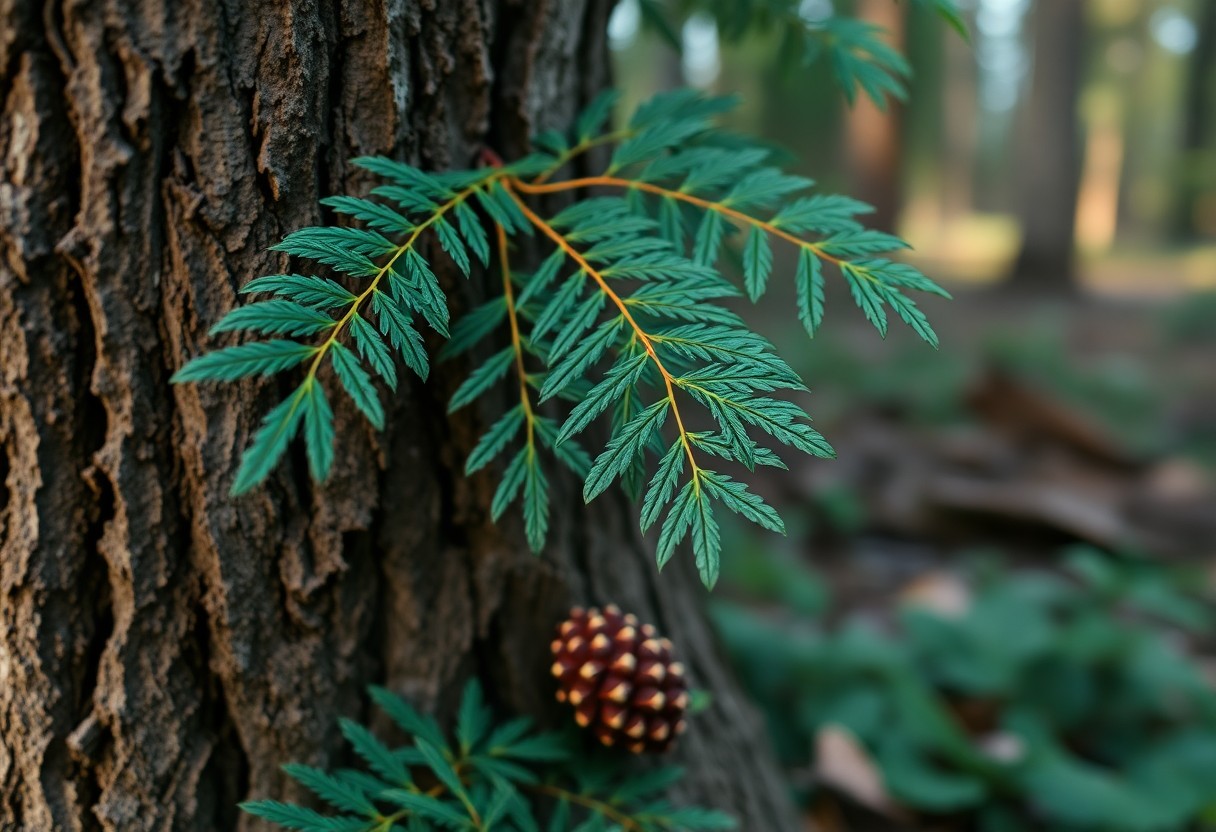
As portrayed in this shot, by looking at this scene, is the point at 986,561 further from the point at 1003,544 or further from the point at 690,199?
the point at 690,199

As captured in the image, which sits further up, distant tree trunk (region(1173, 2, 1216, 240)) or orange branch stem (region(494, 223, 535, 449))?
distant tree trunk (region(1173, 2, 1216, 240))

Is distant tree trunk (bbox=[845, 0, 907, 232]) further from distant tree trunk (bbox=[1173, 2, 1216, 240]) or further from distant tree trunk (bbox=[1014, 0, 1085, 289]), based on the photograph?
distant tree trunk (bbox=[1173, 2, 1216, 240])

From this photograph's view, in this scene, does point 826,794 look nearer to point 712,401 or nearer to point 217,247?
point 712,401

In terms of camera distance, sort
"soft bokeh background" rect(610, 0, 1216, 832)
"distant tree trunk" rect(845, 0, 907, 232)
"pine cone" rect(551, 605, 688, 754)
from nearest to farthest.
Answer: "pine cone" rect(551, 605, 688, 754) < "soft bokeh background" rect(610, 0, 1216, 832) < "distant tree trunk" rect(845, 0, 907, 232)

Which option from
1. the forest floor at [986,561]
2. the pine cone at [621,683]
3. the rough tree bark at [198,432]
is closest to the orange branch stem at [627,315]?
the rough tree bark at [198,432]

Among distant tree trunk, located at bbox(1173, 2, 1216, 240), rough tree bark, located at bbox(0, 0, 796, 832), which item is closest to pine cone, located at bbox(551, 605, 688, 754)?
rough tree bark, located at bbox(0, 0, 796, 832)

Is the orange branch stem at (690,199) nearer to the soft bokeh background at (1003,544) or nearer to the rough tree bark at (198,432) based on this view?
the rough tree bark at (198,432)

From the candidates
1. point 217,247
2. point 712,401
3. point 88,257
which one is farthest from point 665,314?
point 88,257
